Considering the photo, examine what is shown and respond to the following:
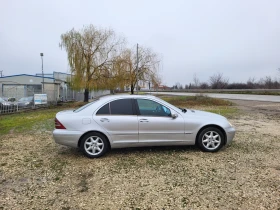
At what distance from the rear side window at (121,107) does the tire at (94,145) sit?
606mm

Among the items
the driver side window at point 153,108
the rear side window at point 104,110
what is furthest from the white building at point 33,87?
the driver side window at point 153,108

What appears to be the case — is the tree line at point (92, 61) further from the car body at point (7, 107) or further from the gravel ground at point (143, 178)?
the gravel ground at point (143, 178)

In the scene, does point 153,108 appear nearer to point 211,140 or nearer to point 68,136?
point 211,140

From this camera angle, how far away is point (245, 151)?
5559mm

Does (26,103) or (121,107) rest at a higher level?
(121,107)

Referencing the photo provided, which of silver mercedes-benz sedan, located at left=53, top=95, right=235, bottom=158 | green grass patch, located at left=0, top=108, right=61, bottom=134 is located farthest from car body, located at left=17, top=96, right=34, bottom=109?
silver mercedes-benz sedan, located at left=53, top=95, right=235, bottom=158

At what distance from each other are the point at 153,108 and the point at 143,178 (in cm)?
173

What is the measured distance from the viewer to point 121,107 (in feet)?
17.2

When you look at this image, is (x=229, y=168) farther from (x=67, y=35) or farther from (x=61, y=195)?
(x=67, y=35)

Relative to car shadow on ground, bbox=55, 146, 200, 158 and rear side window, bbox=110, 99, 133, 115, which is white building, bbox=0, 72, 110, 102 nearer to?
car shadow on ground, bbox=55, 146, 200, 158

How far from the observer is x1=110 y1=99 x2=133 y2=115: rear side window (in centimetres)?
520

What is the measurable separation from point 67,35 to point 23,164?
22523 millimetres

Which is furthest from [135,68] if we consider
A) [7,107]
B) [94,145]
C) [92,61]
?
[94,145]

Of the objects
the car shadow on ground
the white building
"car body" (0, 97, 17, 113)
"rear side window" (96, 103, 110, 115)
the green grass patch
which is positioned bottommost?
the car shadow on ground
